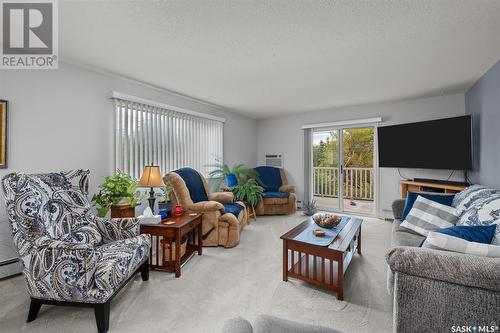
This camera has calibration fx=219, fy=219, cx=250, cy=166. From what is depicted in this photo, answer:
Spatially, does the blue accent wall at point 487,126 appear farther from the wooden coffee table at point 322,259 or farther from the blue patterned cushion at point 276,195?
the blue patterned cushion at point 276,195

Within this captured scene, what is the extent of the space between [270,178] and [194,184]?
2.16 metres

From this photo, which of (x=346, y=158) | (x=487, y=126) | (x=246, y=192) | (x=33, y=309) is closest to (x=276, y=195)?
(x=246, y=192)

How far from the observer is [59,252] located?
4.64 feet

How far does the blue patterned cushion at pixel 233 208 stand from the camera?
3.19 metres

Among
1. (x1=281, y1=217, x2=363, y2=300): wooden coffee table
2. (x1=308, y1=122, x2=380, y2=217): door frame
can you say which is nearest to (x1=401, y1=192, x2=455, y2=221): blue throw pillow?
(x1=281, y1=217, x2=363, y2=300): wooden coffee table

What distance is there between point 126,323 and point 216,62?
249cm

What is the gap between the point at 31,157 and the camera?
2.20m

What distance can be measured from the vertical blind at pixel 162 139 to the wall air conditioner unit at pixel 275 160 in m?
1.65

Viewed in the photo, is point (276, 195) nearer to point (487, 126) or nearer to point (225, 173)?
point (225, 173)

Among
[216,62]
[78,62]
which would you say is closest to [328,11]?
[216,62]

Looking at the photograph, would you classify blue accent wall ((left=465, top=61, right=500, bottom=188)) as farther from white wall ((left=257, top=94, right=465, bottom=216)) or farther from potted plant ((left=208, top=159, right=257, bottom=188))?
potted plant ((left=208, top=159, right=257, bottom=188))

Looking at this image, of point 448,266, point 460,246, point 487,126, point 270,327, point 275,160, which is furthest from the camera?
point 275,160

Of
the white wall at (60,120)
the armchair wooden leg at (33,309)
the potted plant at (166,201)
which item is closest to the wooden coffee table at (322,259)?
the potted plant at (166,201)

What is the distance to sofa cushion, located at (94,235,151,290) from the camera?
149 centimetres
